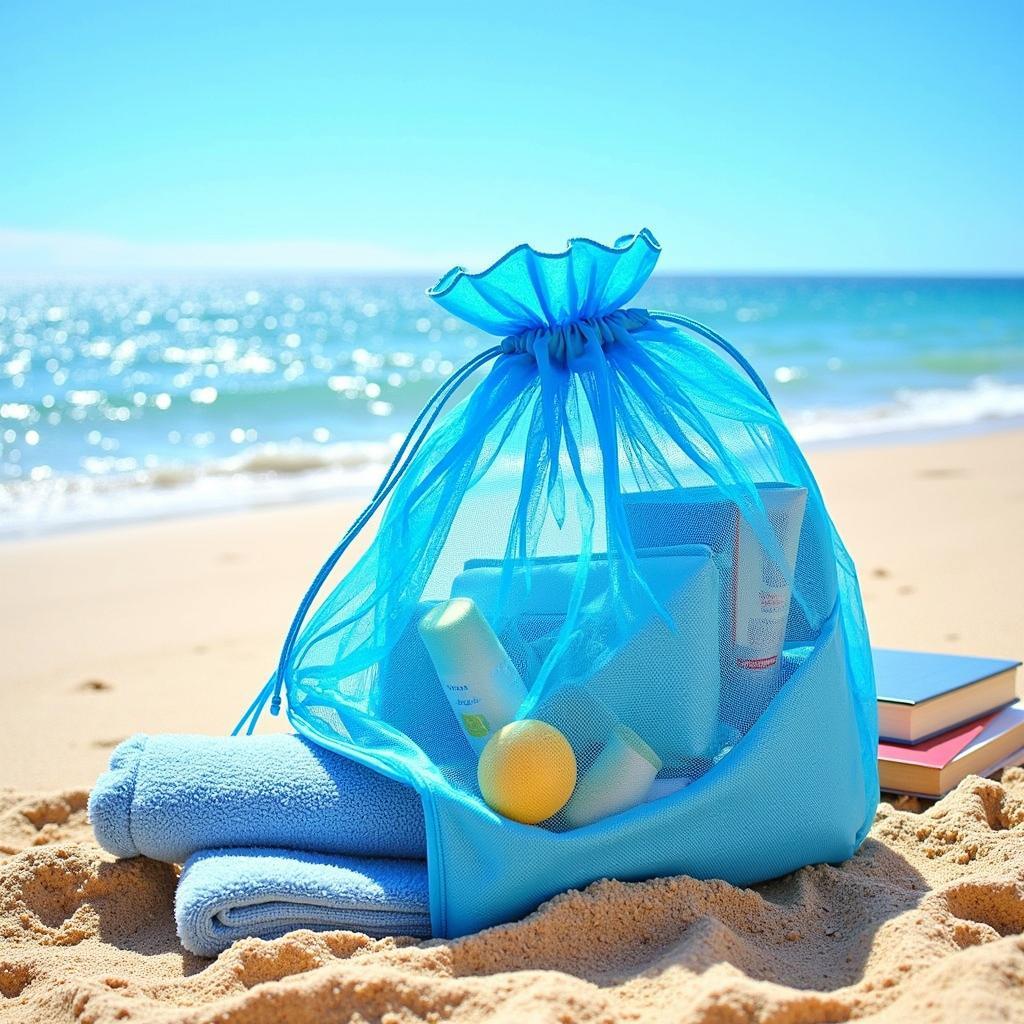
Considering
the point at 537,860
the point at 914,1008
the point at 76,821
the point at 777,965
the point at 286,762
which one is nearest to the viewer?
the point at 914,1008

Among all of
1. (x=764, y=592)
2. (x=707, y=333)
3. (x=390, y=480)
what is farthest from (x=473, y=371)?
(x=764, y=592)

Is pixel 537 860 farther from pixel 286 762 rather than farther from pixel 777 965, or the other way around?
pixel 286 762

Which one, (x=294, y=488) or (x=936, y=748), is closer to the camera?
(x=936, y=748)

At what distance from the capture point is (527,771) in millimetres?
1758

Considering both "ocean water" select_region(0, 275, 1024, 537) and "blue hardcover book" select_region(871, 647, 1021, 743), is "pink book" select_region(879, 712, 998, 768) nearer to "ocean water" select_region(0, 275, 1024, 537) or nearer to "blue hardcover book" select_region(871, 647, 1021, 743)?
"blue hardcover book" select_region(871, 647, 1021, 743)

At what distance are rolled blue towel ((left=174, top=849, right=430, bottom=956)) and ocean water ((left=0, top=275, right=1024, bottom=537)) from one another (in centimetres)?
460

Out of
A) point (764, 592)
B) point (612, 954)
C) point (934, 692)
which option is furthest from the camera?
point (934, 692)

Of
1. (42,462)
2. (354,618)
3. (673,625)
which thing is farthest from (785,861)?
(42,462)

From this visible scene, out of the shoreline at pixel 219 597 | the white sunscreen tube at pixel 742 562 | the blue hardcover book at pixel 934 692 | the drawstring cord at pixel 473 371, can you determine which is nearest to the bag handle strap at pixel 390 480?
the drawstring cord at pixel 473 371

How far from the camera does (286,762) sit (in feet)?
6.61

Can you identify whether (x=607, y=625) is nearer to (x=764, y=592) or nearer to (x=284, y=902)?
(x=764, y=592)

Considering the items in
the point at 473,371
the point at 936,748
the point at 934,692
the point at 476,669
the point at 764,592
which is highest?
the point at 473,371

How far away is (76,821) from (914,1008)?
1677 millimetres

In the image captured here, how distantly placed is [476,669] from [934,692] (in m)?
1.00
